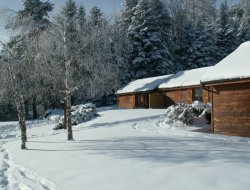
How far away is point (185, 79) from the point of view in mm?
34969

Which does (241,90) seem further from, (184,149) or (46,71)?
(46,71)

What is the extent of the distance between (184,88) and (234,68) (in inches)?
647

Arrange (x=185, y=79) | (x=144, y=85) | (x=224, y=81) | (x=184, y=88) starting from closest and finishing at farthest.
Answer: (x=224, y=81)
(x=184, y=88)
(x=185, y=79)
(x=144, y=85)

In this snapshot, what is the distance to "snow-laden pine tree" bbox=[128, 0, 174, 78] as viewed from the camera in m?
47.0

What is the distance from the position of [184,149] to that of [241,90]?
6.04 meters

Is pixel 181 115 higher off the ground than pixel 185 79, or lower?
lower

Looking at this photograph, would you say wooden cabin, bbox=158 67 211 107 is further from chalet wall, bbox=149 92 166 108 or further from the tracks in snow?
the tracks in snow

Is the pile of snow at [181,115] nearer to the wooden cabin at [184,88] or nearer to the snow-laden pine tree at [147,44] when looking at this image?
the wooden cabin at [184,88]

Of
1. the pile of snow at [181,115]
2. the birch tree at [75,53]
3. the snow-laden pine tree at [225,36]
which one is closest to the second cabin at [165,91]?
the pile of snow at [181,115]

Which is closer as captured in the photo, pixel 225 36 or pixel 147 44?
pixel 147 44

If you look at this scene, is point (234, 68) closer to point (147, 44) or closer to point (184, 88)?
point (184, 88)

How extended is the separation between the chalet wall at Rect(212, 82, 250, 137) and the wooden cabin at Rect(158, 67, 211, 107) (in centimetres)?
1249

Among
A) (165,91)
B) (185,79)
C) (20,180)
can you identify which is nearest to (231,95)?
(20,180)

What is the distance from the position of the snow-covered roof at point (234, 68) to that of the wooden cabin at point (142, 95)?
18246 millimetres
